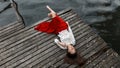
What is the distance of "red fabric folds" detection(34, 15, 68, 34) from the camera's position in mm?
12227

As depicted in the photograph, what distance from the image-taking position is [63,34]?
12117 mm

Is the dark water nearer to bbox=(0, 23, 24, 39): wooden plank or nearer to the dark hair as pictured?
bbox=(0, 23, 24, 39): wooden plank

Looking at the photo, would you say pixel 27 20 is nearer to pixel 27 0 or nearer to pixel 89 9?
pixel 27 0

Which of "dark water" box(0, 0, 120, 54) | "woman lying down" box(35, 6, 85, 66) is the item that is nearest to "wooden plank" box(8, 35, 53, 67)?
"woman lying down" box(35, 6, 85, 66)

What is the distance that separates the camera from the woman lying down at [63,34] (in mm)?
11242

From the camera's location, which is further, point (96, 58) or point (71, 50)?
point (96, 58)

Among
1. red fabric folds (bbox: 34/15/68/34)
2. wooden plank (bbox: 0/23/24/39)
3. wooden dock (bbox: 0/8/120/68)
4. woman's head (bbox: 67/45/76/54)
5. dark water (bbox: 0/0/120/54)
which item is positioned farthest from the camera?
dark water (bbox: 0/0/120/54)

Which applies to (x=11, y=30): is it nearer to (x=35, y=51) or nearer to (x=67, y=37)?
(x=35, y=51)

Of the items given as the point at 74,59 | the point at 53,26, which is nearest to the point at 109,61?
the point at 74,59

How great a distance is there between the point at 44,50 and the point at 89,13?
6.55 m

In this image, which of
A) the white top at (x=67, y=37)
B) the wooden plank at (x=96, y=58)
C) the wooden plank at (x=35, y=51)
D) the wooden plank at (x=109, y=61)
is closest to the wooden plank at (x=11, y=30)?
the wooden plank at (x=35, y=51)

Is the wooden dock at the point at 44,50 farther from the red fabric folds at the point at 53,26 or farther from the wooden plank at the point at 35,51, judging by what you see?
the red fabric folds at the point at 53,26

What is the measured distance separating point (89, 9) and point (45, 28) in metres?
5.88

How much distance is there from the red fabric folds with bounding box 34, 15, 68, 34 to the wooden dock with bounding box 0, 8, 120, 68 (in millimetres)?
239
